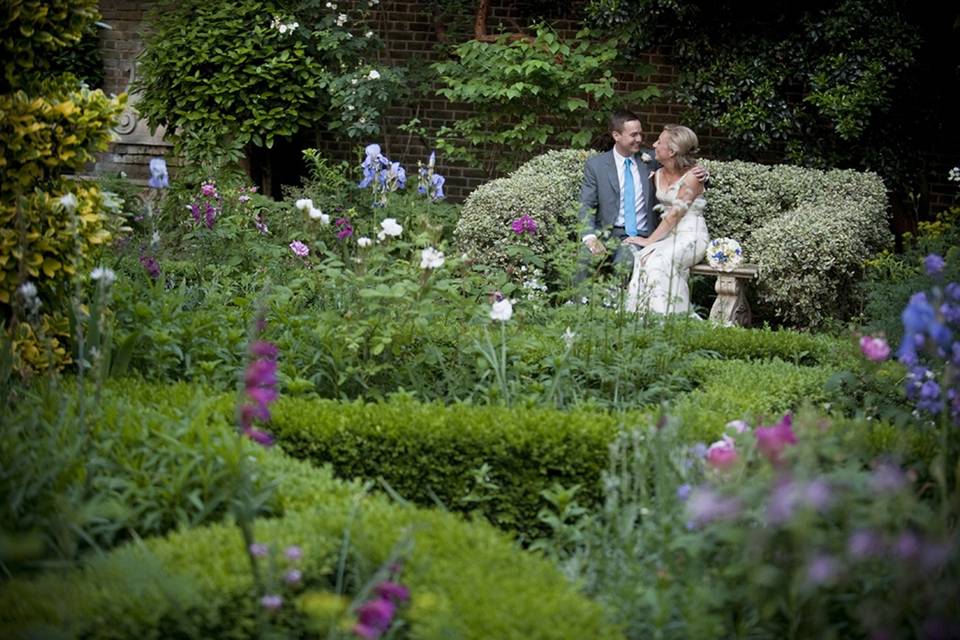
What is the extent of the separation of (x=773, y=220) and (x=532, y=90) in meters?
2.64

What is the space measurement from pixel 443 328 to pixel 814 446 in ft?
7.64

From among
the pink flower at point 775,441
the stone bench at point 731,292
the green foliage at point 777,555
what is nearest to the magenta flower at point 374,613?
the green foliage at point 777,555

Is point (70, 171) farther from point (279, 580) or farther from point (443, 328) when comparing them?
point (279, 580)

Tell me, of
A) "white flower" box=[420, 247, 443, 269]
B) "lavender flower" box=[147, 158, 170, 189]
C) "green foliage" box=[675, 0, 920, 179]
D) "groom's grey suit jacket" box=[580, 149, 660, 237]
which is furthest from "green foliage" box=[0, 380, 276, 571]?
"green foliage" box=[675, 0, 920, 179]

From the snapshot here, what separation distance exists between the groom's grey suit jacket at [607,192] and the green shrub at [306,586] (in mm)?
5221

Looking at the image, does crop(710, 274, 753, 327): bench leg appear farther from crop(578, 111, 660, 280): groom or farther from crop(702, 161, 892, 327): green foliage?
crop(578, 111, 660, 280): groom

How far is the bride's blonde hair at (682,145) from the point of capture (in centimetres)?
767

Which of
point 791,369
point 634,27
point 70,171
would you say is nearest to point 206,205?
point 70,171

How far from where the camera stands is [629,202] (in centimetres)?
793

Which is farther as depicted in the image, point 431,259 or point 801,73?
point 801,73

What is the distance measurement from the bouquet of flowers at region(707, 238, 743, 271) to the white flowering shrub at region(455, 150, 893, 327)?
6.8 inches

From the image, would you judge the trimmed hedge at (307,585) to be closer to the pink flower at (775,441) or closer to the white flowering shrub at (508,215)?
the pink flower at (775,441)

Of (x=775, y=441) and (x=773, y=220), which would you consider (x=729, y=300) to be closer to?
(x=773, y=220)

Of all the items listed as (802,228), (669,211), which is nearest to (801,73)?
(802,228)
